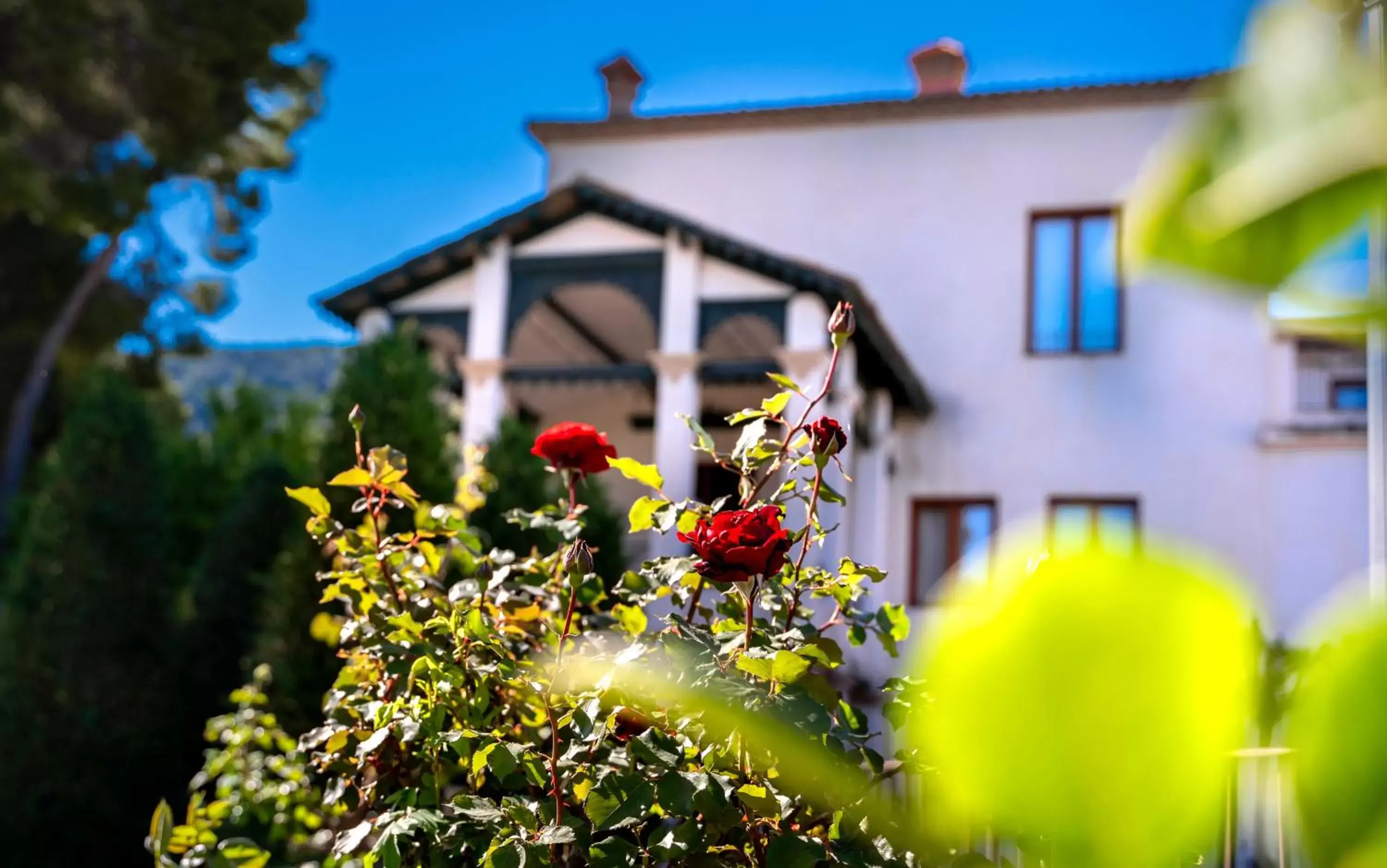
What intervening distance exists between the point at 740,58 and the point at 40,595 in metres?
10.2

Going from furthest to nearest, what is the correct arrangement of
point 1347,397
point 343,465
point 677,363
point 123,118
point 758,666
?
1. point 123,118
2. point 1347,397
3. point 677,363
4. point 343,465
5. point 758,666

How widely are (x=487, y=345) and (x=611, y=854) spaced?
9.71m

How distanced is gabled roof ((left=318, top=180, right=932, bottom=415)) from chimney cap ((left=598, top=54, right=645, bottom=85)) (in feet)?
12.6

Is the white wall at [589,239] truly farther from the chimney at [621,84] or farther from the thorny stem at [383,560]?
the thorny stem at [383,560]

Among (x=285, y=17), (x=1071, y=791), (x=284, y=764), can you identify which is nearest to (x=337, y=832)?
(x=284, y=764)

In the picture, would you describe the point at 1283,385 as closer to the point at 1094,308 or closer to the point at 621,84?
the point at 1094,308

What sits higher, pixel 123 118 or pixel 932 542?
pixel 123 118

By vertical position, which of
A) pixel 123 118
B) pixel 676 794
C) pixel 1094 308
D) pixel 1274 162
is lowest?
pixel 676 794

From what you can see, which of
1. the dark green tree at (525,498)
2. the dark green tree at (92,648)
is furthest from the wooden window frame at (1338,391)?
the dark green tree at (92,648)

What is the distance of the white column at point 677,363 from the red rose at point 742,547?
27.1ft

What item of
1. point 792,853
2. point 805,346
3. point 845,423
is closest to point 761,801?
point 792,853

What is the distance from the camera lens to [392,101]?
20.3 m

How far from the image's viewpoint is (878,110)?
45.1 ft

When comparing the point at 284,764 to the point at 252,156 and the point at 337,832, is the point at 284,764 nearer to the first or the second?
the point at 337,832
